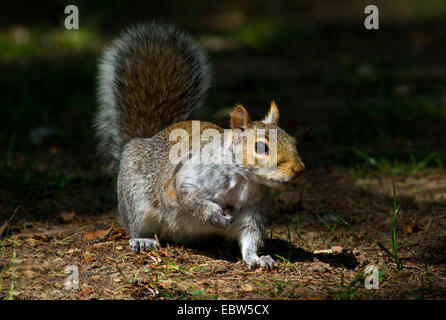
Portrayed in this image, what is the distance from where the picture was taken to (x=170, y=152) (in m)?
2.59

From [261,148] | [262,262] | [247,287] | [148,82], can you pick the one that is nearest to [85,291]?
[247,287]

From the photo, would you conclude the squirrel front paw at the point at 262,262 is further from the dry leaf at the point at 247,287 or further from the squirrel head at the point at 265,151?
the squirrel head at the point at 265,151

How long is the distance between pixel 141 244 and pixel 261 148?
731 millimetres

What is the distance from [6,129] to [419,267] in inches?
116

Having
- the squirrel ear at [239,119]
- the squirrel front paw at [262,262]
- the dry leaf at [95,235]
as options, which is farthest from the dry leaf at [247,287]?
the dry leaf at [95,235]

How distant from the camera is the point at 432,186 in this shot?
3283 millimetres

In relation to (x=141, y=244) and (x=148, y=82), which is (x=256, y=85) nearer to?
(x=148, y=82)

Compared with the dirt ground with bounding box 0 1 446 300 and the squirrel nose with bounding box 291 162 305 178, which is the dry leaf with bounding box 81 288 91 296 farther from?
the squirrel nose with bounding box 291 162 305 178

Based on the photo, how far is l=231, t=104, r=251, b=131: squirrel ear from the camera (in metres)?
2.28

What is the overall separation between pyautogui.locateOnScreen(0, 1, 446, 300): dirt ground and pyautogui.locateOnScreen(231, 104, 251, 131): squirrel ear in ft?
1.05

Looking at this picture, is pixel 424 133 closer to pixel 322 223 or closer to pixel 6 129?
pixel 322 223

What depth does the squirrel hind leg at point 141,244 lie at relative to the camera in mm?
2555

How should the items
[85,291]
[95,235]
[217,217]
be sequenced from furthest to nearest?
[95,235]
[217,217]
[85,291]

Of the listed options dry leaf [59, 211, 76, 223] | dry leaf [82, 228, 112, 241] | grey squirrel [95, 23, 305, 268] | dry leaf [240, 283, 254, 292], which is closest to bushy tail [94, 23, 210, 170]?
grey squirrel [95, 23, 305, 268]
